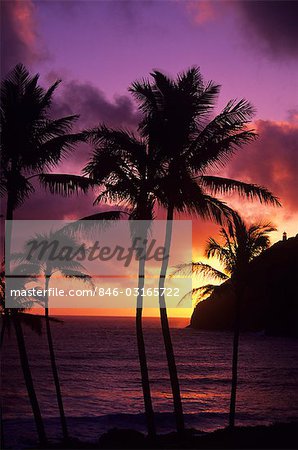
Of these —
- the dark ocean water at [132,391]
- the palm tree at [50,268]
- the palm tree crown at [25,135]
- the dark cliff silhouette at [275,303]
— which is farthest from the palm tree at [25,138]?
the dark cliff silhouette at [275,303]

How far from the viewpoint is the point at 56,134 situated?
62.2 ft

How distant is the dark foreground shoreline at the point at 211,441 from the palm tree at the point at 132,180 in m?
1.38

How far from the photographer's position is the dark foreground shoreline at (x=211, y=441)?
19422mm

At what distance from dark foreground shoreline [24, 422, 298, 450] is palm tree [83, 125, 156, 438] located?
4.52 feet

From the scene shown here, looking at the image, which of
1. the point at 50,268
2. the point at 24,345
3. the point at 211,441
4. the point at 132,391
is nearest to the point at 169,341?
the point at 211,441

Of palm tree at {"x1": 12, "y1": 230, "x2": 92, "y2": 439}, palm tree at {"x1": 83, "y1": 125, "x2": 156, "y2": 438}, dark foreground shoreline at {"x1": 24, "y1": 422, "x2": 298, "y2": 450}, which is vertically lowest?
dark foreground shoreline at {"x1": 24, "y1": 422, "x2": 298, "y2": 450}

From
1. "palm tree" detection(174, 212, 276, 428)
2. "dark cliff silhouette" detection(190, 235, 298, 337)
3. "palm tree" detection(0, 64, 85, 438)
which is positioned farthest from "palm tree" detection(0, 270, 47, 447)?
"dark cliff silhouette" detection(190, 235, 298, 337)

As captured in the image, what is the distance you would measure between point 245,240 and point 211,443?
9.33 meters

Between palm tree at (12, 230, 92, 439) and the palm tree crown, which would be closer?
the palm tree crown

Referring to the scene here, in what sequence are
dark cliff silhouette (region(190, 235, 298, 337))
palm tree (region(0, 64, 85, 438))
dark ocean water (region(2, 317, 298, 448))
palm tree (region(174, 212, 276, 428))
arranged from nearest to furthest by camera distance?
palm tree (region(0, 64, 85, 438)), palm tree (region(174, 212, 276, 428)), dark ocean water (region(2, 317, 298, 448)), dark cliff silhouette (region(190, 235, 298, 337))

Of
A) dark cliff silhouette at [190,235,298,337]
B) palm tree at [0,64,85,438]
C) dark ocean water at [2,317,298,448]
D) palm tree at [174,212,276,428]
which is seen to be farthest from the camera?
dark cliff silhouette at [190,235,298,337]

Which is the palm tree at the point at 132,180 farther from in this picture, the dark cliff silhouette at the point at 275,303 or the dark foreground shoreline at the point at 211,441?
the dark cliff silhouette at the point at 275,303

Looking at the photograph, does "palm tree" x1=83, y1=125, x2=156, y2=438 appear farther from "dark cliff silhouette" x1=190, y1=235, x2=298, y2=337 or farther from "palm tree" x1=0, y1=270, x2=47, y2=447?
"dark cliff silhouette" x1=190, y1=235, x2=298, y2=337

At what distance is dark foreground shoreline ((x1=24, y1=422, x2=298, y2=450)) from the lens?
63.7 ft
